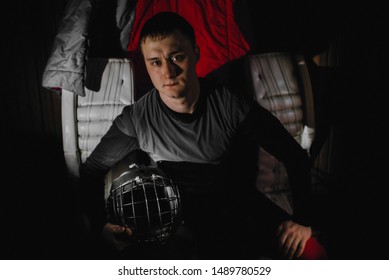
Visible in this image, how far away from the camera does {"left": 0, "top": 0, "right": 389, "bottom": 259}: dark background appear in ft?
3.66

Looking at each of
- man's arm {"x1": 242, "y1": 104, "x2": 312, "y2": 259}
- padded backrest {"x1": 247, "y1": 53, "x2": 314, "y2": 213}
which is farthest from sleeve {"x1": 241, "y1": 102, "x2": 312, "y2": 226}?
padded backrest {"x1": 247, "y1": 53, "x2": 314, "y2": 213}

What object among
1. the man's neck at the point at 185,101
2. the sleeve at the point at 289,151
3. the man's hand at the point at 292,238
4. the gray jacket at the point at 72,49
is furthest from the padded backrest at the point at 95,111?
the man's hand at the point at 292,238

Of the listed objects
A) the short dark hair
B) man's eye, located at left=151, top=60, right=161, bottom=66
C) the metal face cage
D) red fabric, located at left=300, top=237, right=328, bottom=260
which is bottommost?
red fabric, located at left=300, top=237, right=328, bottom=260

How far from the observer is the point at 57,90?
3.66 feet

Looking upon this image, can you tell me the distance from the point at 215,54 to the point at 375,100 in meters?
0.66

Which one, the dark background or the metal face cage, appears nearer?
the metal face cage

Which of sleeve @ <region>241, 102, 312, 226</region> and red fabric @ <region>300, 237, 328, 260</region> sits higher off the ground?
sleeve @ <region>241, 102, 312, 226</region>

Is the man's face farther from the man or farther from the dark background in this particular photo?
the dark background

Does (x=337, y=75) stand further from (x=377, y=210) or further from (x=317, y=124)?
(x=377, y=210)

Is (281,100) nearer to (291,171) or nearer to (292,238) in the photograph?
(291,171)

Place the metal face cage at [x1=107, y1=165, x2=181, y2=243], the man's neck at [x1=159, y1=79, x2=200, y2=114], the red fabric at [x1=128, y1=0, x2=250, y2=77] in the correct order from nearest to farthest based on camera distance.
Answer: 1. the metal face cage at [x1=107, y1=165, x2=181, y2=243]
2. the man's neck at [x1=159, y1=79, x2=200, y2=114]
3. the red fabric at [x1=128, y1=0, x2=250, y2=77]

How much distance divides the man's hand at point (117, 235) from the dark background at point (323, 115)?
244mm

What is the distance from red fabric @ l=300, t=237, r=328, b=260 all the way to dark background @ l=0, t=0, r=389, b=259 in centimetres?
13
